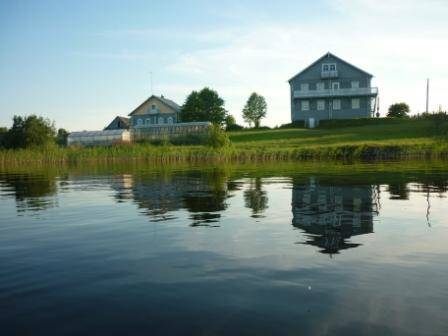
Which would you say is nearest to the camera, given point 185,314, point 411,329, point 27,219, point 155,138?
point 411,329

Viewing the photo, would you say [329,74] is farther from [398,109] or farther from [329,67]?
[398,109]

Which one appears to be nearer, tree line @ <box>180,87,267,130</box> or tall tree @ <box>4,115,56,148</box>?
tall tree @ <box>4,115,56,148</box>

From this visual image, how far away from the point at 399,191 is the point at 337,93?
195 ft

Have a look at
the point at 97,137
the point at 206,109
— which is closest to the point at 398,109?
the point at 206,109

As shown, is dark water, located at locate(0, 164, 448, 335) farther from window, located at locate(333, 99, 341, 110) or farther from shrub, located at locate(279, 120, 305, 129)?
window, located at locate(333, 99, 341, 110)

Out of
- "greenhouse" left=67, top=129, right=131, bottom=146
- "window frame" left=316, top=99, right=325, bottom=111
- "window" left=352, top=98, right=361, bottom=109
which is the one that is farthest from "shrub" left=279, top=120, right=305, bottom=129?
"greenhouse" left=67, top=129, right=131, bottom=146

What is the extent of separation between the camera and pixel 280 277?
6.96 metres

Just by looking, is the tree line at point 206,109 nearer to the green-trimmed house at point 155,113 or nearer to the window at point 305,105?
the green-trimmed house at point 155,113

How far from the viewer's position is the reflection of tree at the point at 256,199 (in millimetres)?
13828

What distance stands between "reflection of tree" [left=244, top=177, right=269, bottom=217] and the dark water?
19cm

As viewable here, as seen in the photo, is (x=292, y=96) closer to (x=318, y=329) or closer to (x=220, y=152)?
(x=220, y=152)

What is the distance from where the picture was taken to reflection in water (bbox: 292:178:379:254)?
9422 millimetres

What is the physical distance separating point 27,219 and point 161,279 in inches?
302

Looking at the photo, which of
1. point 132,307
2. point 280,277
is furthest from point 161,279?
point 280,277
